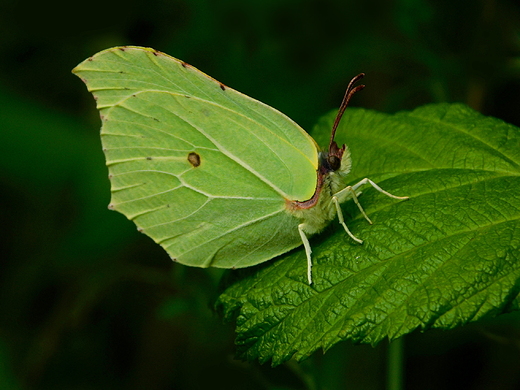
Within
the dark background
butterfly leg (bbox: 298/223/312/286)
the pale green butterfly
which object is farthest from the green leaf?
the dark background

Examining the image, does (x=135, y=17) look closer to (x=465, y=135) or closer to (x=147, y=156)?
(x=147, y=156)

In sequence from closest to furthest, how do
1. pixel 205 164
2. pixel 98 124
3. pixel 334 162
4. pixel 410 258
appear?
1. pixel 410 258
2. pixel 334 162
3. pixel 205 164
4. pixel 98 124

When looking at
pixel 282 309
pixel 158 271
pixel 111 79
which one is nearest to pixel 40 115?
pixel 158 271

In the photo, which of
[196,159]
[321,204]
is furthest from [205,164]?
[321,204]

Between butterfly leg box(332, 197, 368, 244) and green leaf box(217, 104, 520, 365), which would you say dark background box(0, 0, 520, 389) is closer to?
green leaf box(217, 104, 520, 365)

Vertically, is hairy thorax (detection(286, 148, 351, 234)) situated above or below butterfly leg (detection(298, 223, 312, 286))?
above

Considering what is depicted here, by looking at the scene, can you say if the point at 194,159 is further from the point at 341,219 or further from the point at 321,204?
the point at 341,219

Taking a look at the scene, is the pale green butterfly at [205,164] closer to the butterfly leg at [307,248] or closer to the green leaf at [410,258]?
the butterfly leg at [307,248]
